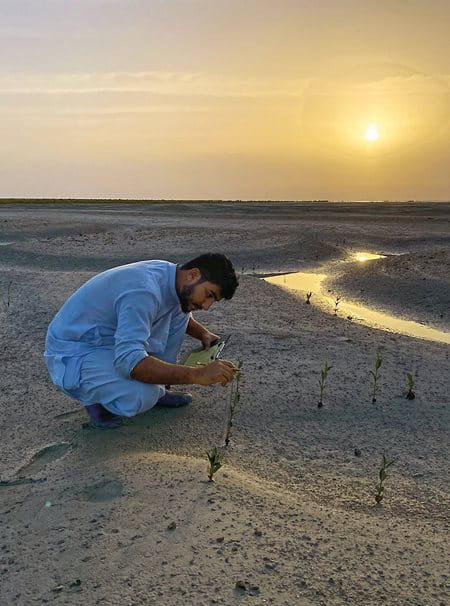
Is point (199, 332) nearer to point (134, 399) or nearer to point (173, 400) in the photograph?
point (173, 400)

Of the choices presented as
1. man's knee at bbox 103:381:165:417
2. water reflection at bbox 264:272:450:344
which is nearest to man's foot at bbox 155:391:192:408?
man's knee at bbox 103:381:165:417

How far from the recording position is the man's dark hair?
3.78m

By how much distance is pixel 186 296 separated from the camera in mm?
3951

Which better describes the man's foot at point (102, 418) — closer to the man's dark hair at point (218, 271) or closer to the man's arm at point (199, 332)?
the man's arm at point (199, 332)

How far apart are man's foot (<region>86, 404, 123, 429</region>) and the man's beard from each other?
0.92 meters

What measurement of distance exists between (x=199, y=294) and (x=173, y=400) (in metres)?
1.15

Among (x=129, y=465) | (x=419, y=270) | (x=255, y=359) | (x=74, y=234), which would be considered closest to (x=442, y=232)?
(x=419, y=270)

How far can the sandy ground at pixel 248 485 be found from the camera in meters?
2.66

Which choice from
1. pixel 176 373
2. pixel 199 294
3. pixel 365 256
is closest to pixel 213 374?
pixel 176 373

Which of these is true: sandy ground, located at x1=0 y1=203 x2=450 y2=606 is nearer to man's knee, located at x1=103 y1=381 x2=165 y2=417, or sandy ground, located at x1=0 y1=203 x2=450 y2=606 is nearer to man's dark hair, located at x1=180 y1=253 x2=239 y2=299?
man's knee, located at x1=103 y1=381 x2=165 y2=417

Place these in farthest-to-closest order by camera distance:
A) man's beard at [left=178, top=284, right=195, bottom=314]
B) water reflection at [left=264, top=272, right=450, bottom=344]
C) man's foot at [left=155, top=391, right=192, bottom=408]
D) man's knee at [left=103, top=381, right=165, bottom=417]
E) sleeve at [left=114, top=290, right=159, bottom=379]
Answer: water reflection at [left=264, top=272, right=450, bottom=344] → man's foot at [left=155, top=391, right=192, bottom=408] → man's knee at [left=103, top=381, right=165, bottom=417] → man's beard at [left=178, top=284, right=195, bottom=314] → sleeve at [left=114, top=290, right=159, bottom=379]

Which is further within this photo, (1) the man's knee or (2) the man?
(1) the man's knee

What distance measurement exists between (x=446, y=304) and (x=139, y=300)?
6.88 m

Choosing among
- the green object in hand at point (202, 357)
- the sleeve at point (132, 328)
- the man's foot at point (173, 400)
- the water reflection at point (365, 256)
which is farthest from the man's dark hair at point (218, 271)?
the water reflection at point (365, 256)
